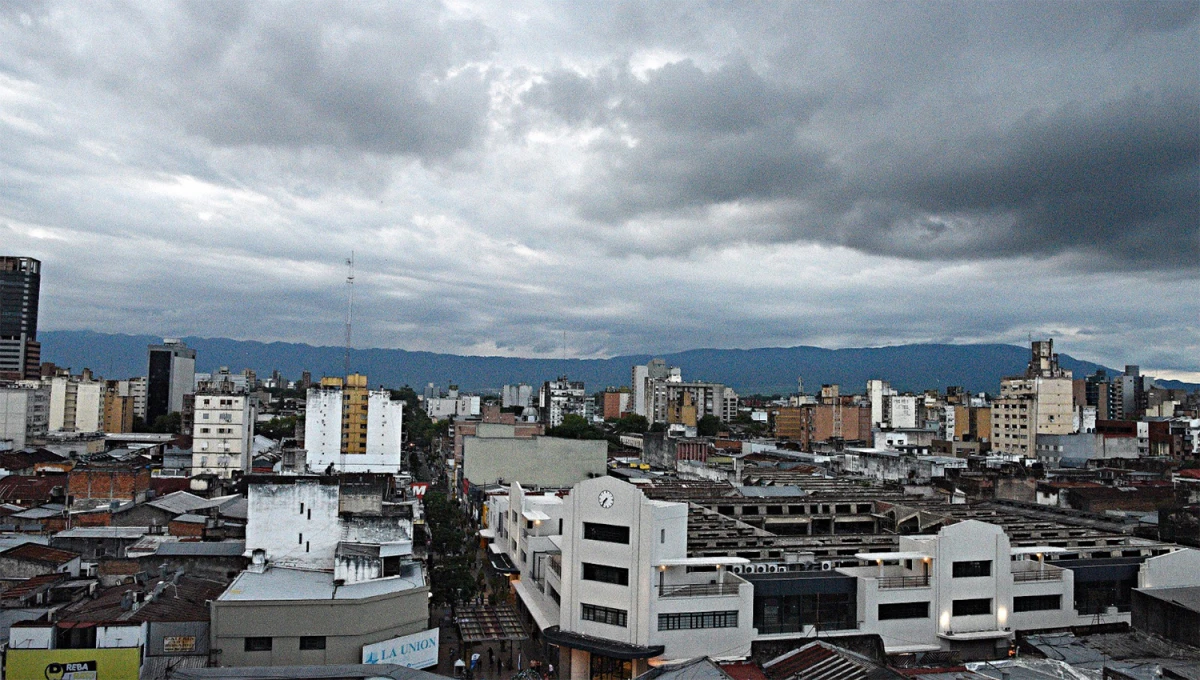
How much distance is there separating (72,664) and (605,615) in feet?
50.9

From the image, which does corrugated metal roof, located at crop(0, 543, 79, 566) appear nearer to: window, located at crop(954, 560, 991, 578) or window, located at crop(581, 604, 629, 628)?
window, located at crop(581, 604, 629, 628)

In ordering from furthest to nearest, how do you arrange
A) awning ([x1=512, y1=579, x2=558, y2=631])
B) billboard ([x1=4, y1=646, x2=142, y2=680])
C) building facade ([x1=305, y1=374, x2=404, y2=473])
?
building facade ([x1=305, y1=374, x2=404, y2=473]) < awning ([x1=512, y1=579, x2=558, y2=631]) < billboard ([x1=4, y1=646, x2=142, y2=680])

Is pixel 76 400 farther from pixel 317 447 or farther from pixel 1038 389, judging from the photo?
pixel 1038 389

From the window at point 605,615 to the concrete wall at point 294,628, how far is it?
691 cm

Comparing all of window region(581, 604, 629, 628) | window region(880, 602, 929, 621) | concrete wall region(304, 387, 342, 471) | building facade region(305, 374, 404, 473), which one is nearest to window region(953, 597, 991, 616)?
window region(880, 602, 929, 621)

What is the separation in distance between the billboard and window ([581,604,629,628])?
44.5ft

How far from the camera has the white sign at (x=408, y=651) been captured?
26.4m

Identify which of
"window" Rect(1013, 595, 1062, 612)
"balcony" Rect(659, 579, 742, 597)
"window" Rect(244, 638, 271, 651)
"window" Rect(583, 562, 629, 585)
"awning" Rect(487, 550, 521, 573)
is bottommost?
"awning" Rect(487, 550, 521, 573)

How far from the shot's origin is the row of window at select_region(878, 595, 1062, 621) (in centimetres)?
2895

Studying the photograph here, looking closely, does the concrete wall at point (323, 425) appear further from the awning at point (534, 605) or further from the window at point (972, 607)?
the window at point (972, 607)

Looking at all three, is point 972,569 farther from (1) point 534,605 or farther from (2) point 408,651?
(2) point 408,651

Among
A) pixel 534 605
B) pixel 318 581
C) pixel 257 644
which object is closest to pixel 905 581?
pixel 534 605

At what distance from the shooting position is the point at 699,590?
90.6ft

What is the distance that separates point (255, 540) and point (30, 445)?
64776 mm
